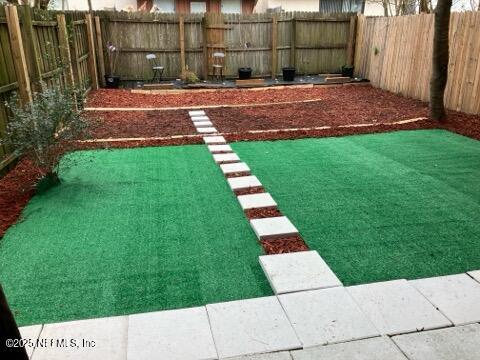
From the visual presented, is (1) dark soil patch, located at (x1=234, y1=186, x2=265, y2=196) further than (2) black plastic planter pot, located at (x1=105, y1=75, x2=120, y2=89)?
No

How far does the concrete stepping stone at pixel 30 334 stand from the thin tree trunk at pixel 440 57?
6557 millimetres

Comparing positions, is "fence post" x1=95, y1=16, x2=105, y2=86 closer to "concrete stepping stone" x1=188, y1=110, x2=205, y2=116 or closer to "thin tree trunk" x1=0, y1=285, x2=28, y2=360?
"concrete stepping stone" x1=188, y1=110, x2=205, y2=116

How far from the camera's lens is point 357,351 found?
6.18 ft

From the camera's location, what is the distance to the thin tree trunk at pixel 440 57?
239 inches

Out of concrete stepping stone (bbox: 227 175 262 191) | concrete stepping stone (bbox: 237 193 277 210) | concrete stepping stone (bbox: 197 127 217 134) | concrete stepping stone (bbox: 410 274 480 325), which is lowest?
concrete stepping stone (bbox: 410 274 480 325)

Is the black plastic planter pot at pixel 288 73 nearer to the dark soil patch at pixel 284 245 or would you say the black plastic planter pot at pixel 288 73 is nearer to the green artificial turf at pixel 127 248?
the green artificial turf at pixel 127 248

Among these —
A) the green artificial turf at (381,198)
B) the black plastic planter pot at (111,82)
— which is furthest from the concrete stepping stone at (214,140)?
the black plastic planter pot at (111,82)

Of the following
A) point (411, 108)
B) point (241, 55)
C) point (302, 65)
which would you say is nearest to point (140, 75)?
point (241, 55)

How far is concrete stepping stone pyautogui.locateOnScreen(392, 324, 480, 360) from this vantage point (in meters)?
1.84

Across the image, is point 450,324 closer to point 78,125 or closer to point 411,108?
point 78,125

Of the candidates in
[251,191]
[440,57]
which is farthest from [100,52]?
[251,191]

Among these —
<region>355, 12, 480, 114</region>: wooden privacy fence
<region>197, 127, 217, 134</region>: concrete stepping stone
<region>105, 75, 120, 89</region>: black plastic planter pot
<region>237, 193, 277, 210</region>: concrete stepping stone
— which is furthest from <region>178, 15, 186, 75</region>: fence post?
<region>237, 193, 277, 210</region>: concrete stepping stone

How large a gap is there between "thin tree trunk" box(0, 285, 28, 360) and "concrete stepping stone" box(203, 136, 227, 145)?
14.5ft

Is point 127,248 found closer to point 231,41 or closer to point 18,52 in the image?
point 18,52
